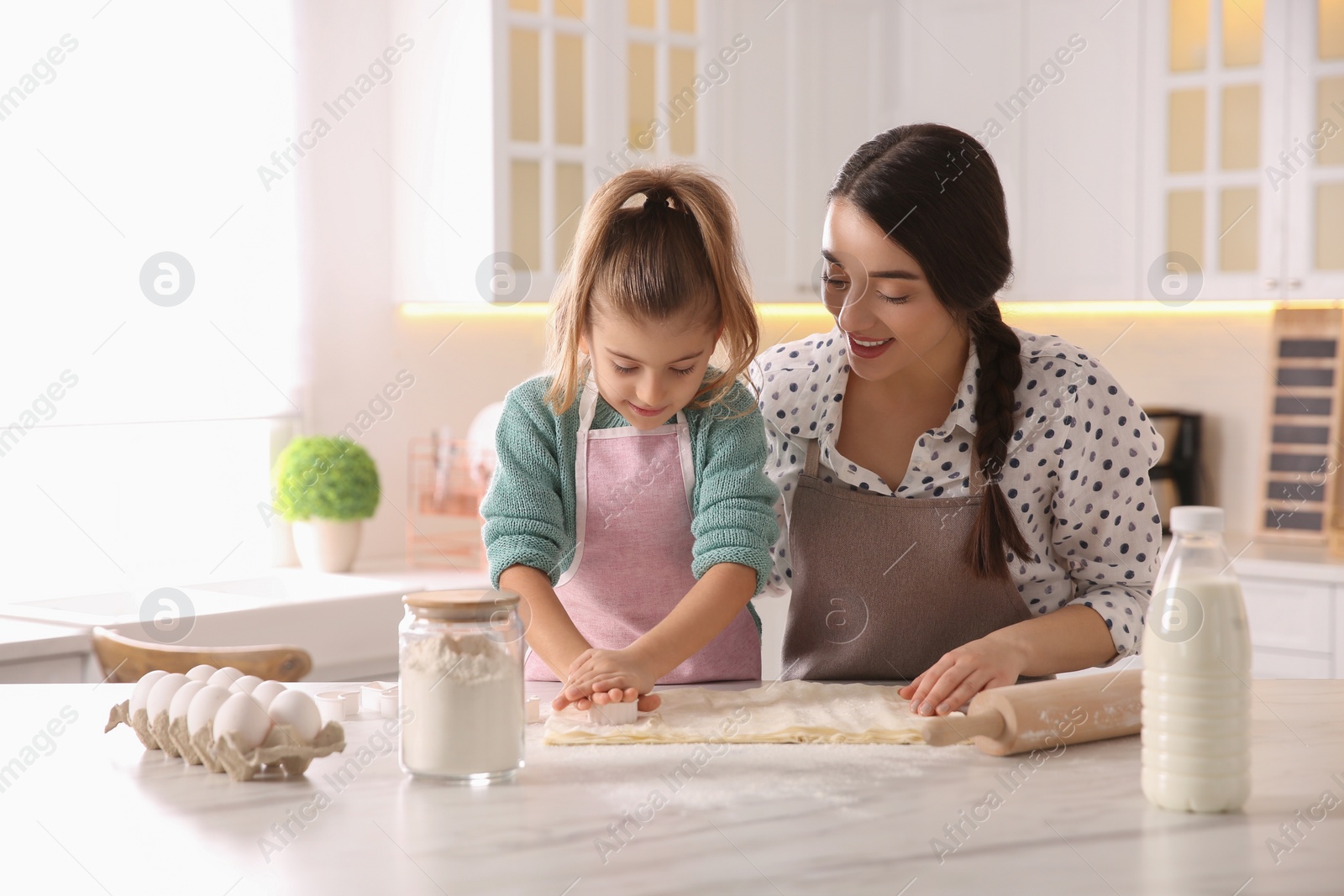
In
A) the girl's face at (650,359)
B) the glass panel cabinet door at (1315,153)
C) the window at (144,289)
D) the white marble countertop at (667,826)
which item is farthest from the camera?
the glass panel cabinet door at (1315,153)

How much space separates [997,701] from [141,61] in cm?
240

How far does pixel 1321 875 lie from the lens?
2.35 feet

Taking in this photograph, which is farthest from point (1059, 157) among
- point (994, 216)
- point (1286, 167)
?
point (994, 216)

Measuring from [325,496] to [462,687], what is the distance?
2.02 metres

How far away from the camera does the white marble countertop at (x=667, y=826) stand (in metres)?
0.71

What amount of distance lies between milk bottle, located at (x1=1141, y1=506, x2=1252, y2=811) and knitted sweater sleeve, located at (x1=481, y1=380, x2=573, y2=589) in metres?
0.56

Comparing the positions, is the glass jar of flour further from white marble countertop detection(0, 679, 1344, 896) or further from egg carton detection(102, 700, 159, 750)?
egg carton detection(102, 700, 159, 750)

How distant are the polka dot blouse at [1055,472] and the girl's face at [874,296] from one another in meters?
0.10

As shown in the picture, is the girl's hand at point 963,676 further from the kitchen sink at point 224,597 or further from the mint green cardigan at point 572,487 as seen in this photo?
the kitchen sink at point 224,597

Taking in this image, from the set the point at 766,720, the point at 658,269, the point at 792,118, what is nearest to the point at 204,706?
the point at 766,720

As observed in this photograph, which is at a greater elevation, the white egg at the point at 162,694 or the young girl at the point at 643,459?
the young girl at the point at 643,459

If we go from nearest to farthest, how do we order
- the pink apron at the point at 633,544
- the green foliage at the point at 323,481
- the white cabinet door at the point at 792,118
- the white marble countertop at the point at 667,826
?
the white marble countertop at the point at 667,826 < the pink apron at the point at 633,544 < the green foliage at the point at 323,481 < the white cabinet door at the point at 792,118

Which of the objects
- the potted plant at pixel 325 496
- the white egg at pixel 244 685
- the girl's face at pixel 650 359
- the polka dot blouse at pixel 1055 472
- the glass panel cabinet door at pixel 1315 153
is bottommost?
the potted plant at pixel 325 496

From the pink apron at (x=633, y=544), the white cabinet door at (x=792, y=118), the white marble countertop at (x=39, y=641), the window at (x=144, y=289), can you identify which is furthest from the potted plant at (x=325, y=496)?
the pink apron at (x=633, y=544)
